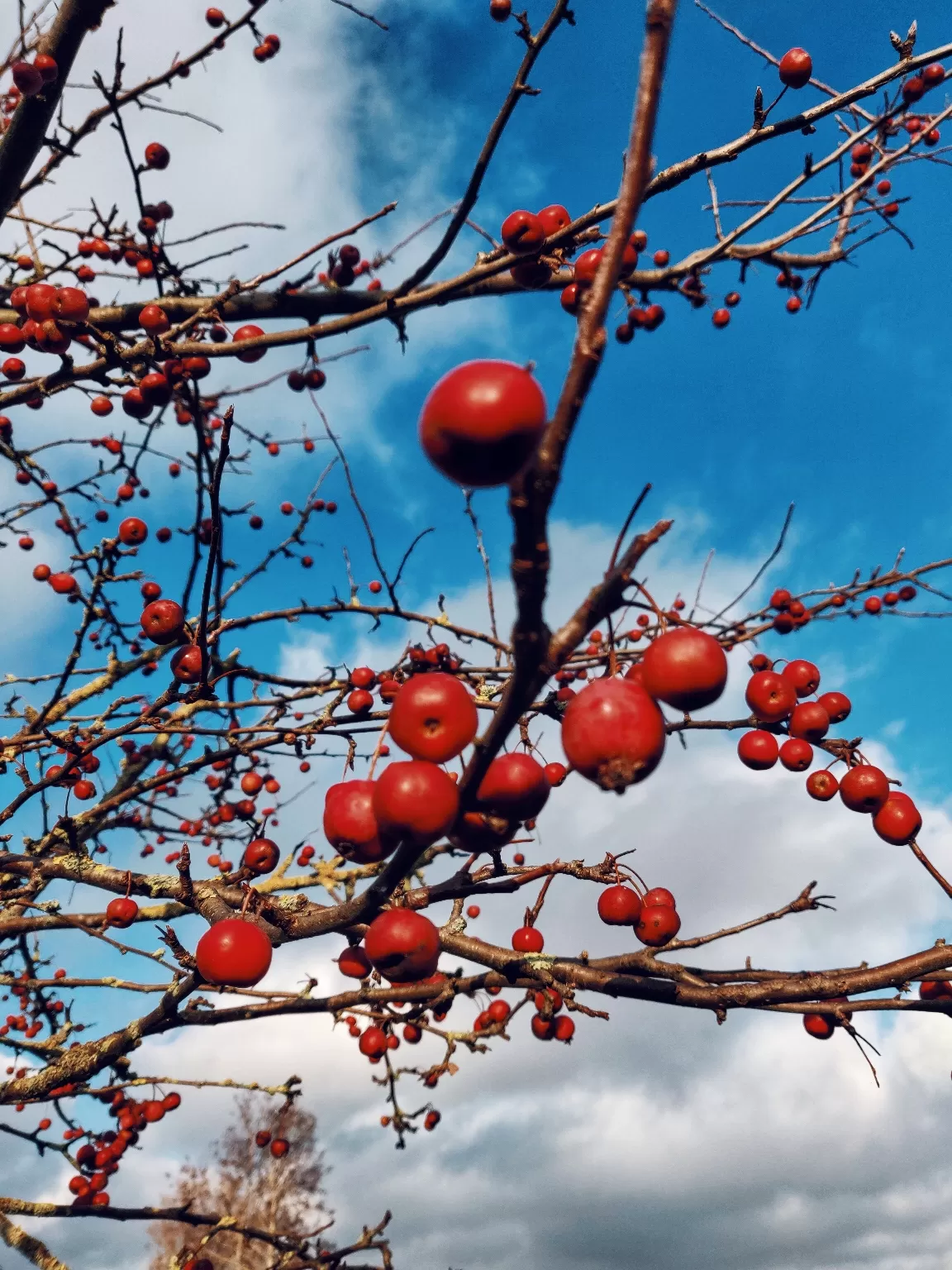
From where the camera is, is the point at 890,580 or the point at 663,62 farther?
the point at 890,580

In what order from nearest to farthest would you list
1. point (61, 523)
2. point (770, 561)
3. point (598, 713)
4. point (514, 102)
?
point (598, 713), point (514, 102), point (770, 561), point (61, 523)

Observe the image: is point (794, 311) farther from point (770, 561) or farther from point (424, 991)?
point (424, 991)

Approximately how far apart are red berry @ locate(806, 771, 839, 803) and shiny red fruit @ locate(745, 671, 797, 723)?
0.42m

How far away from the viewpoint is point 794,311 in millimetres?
6598

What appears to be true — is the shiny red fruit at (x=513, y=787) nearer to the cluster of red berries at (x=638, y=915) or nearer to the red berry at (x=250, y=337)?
the cluster of red berries at (x=638, y=915)

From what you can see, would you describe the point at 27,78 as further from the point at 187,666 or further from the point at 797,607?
the point at 797,607

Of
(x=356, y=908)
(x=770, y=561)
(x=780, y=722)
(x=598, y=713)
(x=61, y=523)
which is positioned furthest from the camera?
(x=61, y=523)

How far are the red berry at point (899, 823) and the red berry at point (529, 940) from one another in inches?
62.9

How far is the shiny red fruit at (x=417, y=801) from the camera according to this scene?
146 cm

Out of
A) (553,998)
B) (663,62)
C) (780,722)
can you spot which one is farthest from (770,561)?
(663,62)

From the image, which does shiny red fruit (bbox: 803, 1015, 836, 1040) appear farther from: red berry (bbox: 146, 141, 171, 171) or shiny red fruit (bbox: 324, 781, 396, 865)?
red berry (bbox: 146, 141, 171, 171)

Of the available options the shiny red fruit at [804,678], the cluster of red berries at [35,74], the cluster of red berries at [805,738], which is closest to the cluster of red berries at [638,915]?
the cluster of red berries at [805,738]

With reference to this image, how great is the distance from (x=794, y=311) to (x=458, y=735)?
6398mm

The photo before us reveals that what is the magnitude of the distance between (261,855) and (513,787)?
1634 mm
